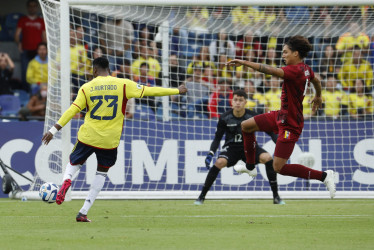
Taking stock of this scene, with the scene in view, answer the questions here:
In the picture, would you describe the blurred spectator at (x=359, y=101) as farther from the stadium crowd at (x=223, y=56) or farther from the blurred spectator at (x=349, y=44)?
the blurred spectator at (x=349, y=44)

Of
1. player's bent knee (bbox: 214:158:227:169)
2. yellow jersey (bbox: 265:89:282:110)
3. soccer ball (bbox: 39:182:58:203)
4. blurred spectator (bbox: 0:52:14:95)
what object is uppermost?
blurred spectator (bbox: 0:52:14:95)

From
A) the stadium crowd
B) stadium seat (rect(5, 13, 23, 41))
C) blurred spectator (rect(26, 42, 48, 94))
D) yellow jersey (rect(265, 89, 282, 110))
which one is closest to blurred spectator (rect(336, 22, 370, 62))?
the stadium crowd

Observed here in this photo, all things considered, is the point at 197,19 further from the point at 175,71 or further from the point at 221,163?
the point at 221,163

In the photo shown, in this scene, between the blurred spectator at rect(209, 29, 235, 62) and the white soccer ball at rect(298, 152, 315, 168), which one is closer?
the white soccer ball at rect(298, 152, 315, 168)

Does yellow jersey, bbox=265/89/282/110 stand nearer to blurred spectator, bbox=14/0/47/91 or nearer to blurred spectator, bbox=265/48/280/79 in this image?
blurred spectator, bbox=265/48/280/79

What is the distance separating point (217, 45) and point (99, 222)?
701 cm

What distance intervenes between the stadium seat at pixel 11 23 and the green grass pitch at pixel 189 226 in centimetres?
831

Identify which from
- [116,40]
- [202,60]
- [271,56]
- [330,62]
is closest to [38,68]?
[116,40]

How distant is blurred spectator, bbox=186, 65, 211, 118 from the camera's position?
1527cm

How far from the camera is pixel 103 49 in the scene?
593 inches

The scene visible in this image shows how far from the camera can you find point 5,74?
17.5 metres

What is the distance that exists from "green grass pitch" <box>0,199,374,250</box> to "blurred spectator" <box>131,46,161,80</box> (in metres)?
3.32

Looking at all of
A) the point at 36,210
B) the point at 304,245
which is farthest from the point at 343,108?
the point at 304,245

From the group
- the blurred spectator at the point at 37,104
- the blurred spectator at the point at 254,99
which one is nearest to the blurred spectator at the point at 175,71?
the blurred spectator at the point at 254,99
